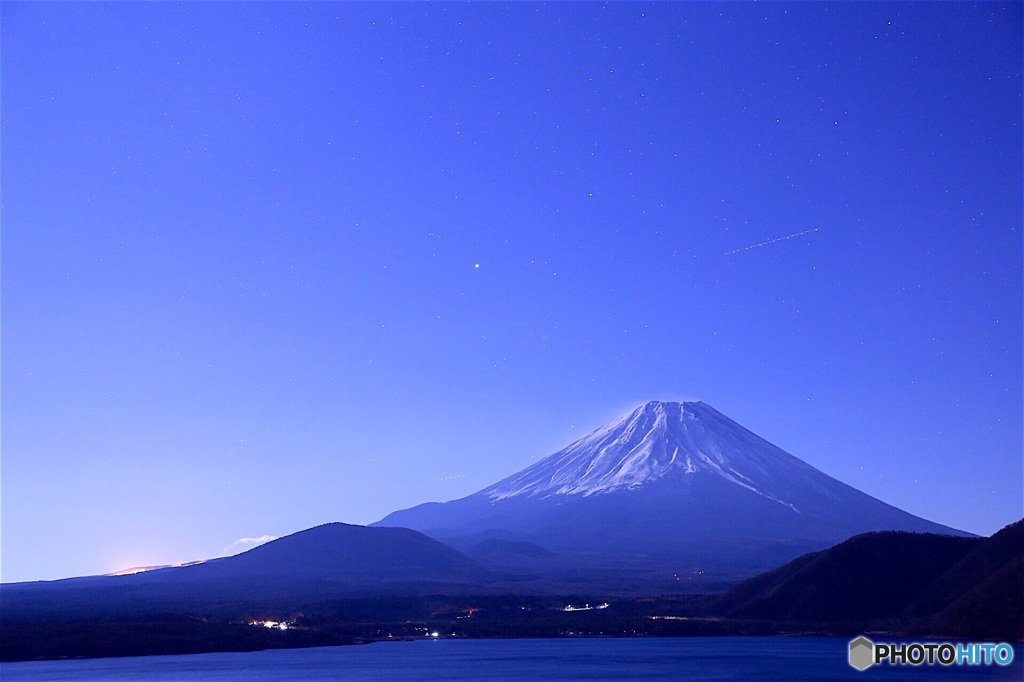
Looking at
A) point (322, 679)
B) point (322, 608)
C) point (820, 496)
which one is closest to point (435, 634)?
point (322, 608)

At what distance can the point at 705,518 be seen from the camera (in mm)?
161250

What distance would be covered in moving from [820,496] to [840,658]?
12116 cm

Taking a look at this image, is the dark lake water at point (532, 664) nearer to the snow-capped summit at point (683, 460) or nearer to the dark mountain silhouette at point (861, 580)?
the dark mountain silhouette at point (861, 580)

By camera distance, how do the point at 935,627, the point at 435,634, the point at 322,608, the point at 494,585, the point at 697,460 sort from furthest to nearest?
the point at 697,460 < the point at 494,585 < the point at 322,608 < the point at 435,634 < the point at 935,627

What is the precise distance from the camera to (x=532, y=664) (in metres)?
54.7

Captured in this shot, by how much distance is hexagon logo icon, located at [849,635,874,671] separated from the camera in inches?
1977

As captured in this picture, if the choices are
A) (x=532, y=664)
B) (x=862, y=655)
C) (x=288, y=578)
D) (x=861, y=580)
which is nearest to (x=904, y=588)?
(x=861, y=580)

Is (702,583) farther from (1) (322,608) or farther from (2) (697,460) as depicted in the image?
(2) (697,460)

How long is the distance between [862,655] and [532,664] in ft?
51.5

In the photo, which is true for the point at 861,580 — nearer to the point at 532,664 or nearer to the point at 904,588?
the point at 904,588

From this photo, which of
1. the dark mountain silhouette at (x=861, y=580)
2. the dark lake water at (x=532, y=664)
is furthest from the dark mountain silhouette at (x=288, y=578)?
the dark mountain silhouette at (x=861, y=580)

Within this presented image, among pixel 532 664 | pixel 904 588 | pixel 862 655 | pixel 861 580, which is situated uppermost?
pixel 861 580

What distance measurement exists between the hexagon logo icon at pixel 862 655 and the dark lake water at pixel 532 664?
0.44 m

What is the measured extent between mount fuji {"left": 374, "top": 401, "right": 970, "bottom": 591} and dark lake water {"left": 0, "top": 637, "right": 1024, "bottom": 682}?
46.8 metres
